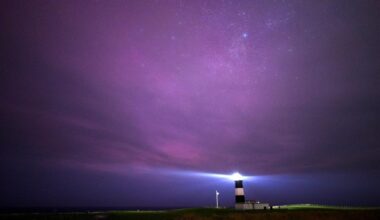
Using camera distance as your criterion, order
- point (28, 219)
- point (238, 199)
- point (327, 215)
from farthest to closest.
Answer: point (238, 199), point (327, 215), point (28, 219)

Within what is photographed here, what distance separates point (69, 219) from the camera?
126 ft

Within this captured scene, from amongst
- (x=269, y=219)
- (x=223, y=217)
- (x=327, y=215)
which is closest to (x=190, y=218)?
(x=223, y=217)

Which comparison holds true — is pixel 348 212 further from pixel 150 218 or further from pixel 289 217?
pixel 150 218

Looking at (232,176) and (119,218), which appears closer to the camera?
(119,218)

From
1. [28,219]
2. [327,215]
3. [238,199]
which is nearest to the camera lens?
[28,219]

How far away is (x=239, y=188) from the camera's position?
58.9 m

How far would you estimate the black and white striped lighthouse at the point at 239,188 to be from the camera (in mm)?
58216

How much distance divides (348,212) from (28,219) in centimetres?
4256

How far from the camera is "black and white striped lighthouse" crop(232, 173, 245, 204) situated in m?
58.2

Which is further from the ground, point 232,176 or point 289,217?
point 232,176

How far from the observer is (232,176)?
60312 millimetres

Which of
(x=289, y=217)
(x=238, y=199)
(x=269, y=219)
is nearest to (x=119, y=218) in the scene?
(x=269, y=219)

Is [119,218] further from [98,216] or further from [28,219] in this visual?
[28,219]

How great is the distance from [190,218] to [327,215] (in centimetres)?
1825
